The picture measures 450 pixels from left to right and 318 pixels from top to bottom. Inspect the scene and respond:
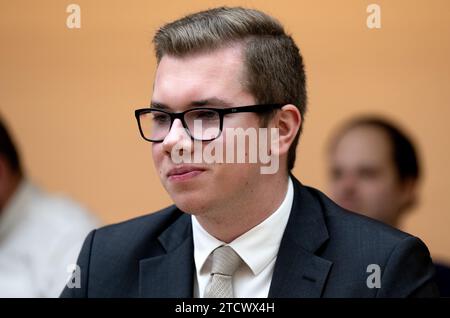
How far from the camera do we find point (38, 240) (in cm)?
292

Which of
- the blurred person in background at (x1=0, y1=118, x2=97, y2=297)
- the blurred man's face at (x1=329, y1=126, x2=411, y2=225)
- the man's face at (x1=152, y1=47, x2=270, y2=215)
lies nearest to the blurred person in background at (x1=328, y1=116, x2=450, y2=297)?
the blurred man's face at (x1=329, y1=126, x2=411, y2=225)

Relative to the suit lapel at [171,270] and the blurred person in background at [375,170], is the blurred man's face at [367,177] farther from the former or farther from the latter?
the suit lapel at [171,270]

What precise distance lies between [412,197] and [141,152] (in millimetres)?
1007

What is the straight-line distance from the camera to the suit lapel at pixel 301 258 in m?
1.72

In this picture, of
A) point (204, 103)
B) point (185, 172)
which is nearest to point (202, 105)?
point (204, 103)

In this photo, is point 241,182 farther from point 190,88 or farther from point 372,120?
point 372,120

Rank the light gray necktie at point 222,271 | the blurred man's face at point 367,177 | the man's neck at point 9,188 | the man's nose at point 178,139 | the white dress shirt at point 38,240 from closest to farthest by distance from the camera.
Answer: the man's nose at point 178,139
the light gray necktie at point 222,271
the white dress shirt at point 38,240
the blurred man's face at point 367,177
the man's neck at point 9,188

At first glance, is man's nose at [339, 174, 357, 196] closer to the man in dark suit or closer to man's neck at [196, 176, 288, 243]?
the man in dark suit

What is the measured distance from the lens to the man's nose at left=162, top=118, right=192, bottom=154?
164 cm

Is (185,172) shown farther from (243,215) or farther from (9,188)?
(9,188)

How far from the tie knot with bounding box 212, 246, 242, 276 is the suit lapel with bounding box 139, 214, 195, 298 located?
7 cm

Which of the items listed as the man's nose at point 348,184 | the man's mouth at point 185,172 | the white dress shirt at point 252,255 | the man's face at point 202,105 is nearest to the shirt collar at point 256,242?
the white dress shirt at point 252,255

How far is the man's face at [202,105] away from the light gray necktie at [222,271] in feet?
0.39
